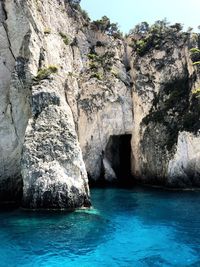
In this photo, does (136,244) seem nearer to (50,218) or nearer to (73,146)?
(50,218)

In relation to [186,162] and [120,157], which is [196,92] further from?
[120,157]

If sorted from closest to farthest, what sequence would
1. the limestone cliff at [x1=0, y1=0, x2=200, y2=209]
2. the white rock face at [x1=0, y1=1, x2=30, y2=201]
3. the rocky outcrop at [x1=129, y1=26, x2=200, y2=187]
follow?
the limestone cliff at [x1=0, y1=0, x2=200, y2=209], the white rock face at [x1=0, y1=1, x2=30, y2=201], the rocky outcrop at [x1=129, y1=26, x2=200, y2=187]

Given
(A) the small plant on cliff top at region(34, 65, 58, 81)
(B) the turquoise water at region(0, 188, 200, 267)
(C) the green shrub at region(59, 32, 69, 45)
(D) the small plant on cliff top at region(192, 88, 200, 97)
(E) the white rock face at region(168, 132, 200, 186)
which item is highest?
(C) the green shrub at region(59, 32, 69, 45)

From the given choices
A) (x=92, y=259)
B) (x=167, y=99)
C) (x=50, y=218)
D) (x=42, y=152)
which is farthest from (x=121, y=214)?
(x=167, y=99)

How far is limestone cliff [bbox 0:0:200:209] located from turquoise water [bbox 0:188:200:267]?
11.4ft

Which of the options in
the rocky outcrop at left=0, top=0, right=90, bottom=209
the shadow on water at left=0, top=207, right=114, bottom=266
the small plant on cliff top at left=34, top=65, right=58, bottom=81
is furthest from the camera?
the small plant on cliff top at left=34, top=65, right=58, bottom=81

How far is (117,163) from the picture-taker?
2164 inches

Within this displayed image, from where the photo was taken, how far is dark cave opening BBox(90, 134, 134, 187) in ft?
165

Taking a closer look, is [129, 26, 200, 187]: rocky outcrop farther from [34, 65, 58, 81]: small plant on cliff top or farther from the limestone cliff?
[34, 65, 58, 81]: small plant on cliff top

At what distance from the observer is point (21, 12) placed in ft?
136

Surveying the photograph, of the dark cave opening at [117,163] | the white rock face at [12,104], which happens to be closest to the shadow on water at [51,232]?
the white rock face at [12,104]

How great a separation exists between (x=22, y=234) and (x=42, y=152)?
937cm

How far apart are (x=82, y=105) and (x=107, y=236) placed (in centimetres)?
2636

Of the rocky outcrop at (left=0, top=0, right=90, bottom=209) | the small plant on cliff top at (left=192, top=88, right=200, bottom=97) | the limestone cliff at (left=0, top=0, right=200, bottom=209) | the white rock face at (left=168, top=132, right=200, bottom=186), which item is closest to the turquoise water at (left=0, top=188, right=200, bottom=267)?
the rocky outcrop at (left=0, top=0, right=90, bottom=209)
